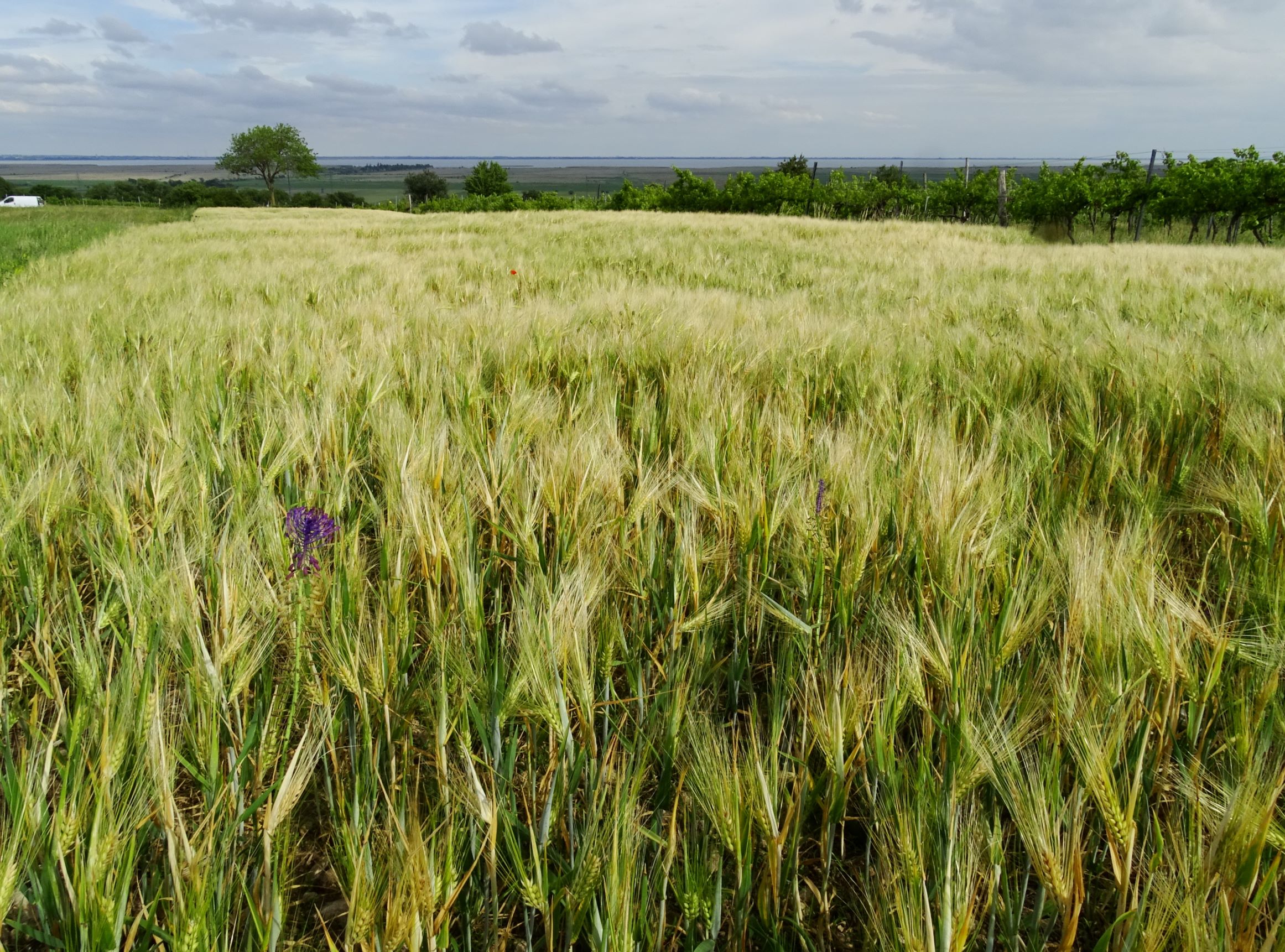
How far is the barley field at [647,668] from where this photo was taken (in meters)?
0.71

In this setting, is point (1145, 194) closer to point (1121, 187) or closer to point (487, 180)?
point (1121, 187)

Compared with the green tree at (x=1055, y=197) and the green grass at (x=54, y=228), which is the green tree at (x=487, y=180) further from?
the green tree at (x=1055, y=197)

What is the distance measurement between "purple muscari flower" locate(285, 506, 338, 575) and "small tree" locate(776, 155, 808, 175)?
35.9m

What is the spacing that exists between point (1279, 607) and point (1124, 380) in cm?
146

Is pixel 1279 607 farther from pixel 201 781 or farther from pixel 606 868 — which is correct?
pixel 201 781

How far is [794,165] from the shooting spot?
36031 millimetres

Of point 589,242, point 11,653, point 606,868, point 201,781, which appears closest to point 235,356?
point 11,653

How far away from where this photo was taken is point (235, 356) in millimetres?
2668

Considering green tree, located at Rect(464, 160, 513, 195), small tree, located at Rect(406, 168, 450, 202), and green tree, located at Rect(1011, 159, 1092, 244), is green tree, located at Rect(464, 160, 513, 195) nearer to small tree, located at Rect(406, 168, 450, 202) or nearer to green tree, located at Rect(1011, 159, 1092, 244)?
small tree, located at Rect(406, 168, 450, 202)

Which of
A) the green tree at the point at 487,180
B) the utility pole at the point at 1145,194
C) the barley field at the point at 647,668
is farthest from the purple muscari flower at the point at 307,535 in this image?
the green tree at the point at 487,180

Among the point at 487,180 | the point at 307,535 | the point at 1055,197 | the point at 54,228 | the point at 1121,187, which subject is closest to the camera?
the point at 307,535

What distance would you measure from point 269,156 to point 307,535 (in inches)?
3029

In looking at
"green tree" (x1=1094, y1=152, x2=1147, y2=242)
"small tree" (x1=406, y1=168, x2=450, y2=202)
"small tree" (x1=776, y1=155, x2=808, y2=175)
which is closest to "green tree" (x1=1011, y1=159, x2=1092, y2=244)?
"green tree" (x1=1094, y1=152, x2=1147, y2=242)

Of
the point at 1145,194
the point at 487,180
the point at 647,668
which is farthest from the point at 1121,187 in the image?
the point at 487,180
